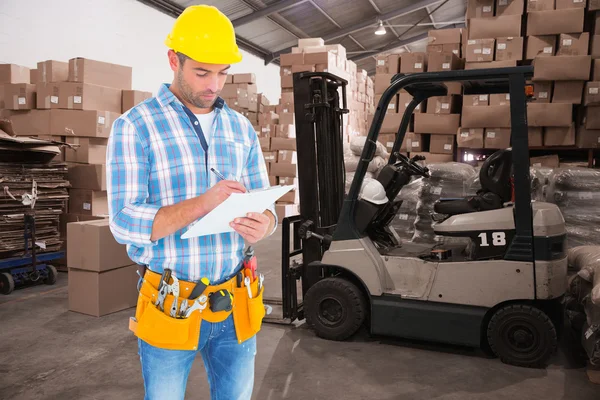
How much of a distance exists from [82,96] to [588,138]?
5877 millimetres

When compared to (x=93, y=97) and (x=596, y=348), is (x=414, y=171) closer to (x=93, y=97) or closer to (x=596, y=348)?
(x=596, y=348)

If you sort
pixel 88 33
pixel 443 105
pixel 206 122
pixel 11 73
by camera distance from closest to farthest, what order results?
pixel 206 122 → pixel 443 105 → pixel 11 73 → pixel 88 33

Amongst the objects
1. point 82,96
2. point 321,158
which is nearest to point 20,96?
point 82,96

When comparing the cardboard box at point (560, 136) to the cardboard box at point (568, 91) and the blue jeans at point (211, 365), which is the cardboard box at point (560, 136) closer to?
the cardboard box at point (568, 91)

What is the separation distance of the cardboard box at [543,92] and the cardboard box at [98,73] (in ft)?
16.6

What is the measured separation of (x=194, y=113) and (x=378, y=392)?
2.27m

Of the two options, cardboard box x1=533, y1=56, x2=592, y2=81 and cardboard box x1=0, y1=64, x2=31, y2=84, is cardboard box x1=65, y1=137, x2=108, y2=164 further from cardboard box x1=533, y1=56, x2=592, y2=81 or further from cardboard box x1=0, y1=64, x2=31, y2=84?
cardboard box x1=533, y1=56, x2=592, y2=81

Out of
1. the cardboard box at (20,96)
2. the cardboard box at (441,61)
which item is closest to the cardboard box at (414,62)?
the cardboard box at (441,61)

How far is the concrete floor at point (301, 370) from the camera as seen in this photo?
3.07 metres

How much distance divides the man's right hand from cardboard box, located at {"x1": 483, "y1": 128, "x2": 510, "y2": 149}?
5.17 m

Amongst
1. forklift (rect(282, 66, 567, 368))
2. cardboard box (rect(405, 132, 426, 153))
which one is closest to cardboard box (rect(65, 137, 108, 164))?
forklift (rect(282, 66, 567, 368))

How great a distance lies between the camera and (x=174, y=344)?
1378 millimetres

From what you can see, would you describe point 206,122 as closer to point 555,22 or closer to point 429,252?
point 429,252

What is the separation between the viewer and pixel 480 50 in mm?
6062
